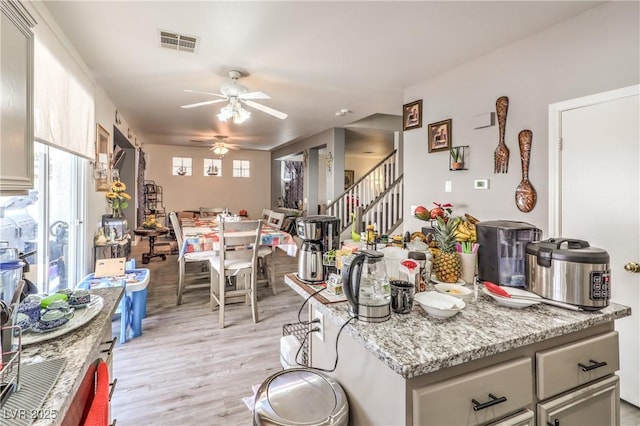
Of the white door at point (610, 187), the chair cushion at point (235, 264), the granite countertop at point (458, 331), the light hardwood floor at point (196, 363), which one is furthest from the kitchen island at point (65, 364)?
the white door at point (610, 187)

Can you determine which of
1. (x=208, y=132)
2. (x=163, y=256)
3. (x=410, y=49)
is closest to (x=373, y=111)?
(x=410, y=49)

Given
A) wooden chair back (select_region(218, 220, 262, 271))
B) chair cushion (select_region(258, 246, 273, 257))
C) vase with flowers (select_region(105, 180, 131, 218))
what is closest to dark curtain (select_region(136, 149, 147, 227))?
vase with flowers (select_region(105, 180, 131, 218))

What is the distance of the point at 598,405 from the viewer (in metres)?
1.12

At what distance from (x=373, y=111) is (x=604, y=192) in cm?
331

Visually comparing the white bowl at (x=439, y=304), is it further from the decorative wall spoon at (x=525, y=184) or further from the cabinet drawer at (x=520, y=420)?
the decorative wall spoon at (x=525, y=184)

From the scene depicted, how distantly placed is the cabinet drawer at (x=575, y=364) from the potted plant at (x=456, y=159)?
7.03ft

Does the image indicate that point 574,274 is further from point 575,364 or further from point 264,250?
point 264,250

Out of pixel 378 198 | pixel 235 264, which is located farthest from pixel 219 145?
pixel 235 264

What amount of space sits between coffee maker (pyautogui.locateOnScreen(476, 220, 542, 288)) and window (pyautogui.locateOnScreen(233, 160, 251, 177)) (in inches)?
347

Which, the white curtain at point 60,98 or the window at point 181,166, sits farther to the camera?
the window at point 181,166

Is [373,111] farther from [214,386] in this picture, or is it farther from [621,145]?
[214,386]

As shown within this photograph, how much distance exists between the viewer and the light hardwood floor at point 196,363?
1.85 m

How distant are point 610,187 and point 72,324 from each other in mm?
3017

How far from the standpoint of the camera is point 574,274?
3.73 feet
